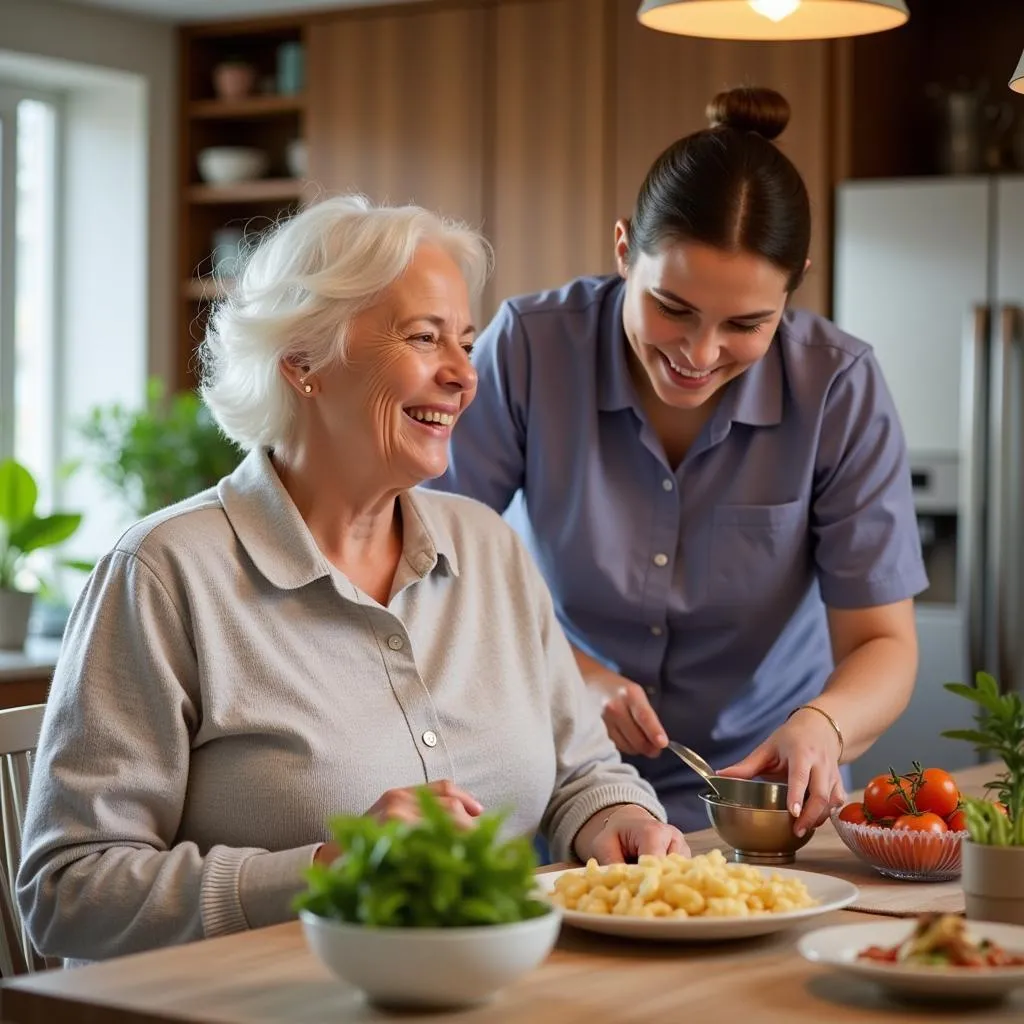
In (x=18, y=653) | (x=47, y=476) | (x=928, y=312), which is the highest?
(x=928, y=312)

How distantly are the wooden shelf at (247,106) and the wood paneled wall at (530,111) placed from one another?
111 millimetres

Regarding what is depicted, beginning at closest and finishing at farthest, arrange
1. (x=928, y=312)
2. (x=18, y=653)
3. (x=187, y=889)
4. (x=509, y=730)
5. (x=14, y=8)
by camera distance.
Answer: (x=187, y=889) < (x=509, y=730) < (x=18, y=653) < (x=928, y=312) < (x=14, y=8)

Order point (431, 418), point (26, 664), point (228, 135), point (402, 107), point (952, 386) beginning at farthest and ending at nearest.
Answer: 1. point (228, 135)
2. point (402, 107)
3. point (952, 386)
4. point (26, 664)
5. point (431, 418)

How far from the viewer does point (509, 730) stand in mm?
1928

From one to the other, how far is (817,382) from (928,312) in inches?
86.1

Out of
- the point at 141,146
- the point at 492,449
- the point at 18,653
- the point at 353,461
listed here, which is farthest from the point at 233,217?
the point at 353,461

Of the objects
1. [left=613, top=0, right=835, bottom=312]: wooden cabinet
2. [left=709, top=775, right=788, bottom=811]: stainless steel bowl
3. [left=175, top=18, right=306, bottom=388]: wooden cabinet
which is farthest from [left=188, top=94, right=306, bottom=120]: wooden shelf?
[left=709, top=775, right=788, bottom=811]: stainless steel bowl

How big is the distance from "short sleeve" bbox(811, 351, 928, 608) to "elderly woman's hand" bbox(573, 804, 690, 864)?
0.55 meters

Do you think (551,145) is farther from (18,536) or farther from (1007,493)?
(18,536)

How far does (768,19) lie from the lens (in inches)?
82.0

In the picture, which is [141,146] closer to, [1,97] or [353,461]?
[1,97]

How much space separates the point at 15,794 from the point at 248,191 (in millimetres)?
3877

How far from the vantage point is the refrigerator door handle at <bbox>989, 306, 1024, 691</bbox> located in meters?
4.23

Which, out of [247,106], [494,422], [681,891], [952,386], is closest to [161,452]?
[247,106]
